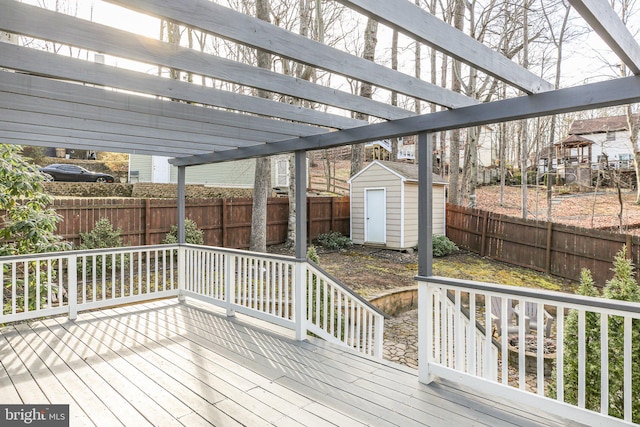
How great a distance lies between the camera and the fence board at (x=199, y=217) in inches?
306

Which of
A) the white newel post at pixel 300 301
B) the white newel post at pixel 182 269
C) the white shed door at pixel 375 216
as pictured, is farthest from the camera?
the white shed door at pixel 375 216

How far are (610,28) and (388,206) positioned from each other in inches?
373

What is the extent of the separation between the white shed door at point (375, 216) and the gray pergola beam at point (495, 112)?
7.39 m

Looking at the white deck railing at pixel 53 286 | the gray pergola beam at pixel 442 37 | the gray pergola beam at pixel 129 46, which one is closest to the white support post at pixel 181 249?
the white deck railing at pixel 53 286

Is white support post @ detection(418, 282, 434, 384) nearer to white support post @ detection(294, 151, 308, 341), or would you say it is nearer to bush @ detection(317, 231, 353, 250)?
white support post @ detection(294, 151, 308, 341)

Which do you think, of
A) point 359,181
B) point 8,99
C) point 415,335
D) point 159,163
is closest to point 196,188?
point 159,163

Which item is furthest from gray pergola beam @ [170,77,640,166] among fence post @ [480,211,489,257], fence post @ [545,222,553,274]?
fence post @ [480,211,489,257]

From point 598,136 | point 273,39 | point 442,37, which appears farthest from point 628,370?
point 598,136

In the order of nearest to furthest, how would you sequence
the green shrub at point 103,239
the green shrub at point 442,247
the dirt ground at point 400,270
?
the green shrub at point 103,239 → the dirt ground at point 400,270 → the green shrub at point 442,247

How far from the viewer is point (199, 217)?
9805mm

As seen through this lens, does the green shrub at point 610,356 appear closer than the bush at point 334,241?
Yes

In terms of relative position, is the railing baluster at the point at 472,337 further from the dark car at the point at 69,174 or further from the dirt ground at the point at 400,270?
the dark car at the point at 69,174

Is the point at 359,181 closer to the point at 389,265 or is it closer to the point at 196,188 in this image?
the point at 389,265

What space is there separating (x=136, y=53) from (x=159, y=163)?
16137mm
